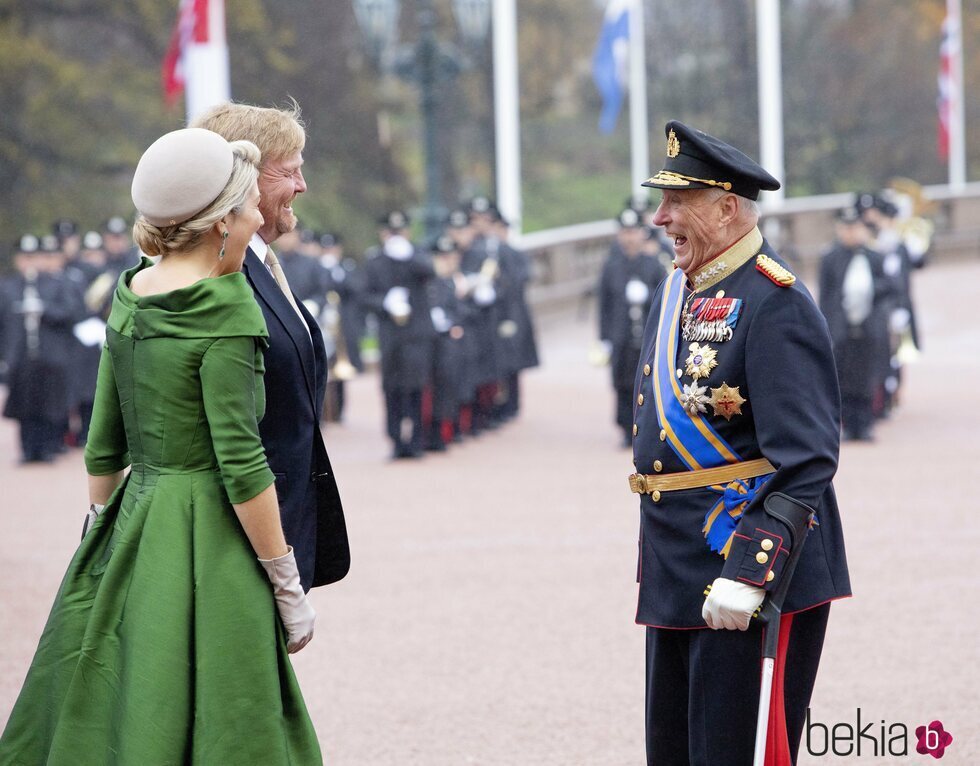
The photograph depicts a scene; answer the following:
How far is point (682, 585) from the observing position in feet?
11.0

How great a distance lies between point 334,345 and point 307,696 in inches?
324

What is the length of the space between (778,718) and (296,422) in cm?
117

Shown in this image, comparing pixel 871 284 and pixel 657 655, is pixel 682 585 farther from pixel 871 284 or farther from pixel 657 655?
pixel 871 284

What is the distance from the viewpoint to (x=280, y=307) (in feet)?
11.0

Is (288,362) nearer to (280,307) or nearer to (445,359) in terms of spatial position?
(280,307)

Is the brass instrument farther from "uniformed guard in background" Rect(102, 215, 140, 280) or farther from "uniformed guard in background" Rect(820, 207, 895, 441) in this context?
"uniformed guard in background" Rect(820, 207, 895, 441)

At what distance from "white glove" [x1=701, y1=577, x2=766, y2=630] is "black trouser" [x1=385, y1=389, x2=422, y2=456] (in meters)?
8.56

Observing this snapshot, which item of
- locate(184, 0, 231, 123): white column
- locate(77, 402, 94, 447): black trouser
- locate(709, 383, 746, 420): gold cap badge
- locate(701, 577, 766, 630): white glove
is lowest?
locate(77, 402, 94, 447): black trouser

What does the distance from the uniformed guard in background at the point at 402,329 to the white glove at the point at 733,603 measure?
856 centimetres

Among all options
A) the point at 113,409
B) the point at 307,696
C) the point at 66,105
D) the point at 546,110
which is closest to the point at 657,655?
the point at 113,409

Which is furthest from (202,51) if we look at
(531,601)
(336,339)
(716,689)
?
(716,689)

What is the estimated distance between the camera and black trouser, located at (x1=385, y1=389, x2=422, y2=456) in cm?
1165

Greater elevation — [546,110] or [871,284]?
[546,110]

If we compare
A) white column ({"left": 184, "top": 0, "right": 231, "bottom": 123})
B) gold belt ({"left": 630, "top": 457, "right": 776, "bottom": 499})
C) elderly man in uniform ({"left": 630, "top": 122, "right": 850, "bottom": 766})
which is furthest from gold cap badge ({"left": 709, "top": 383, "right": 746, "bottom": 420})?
white column ({"left": 184, "top": 0, "right": 231, "bottom": 123})
